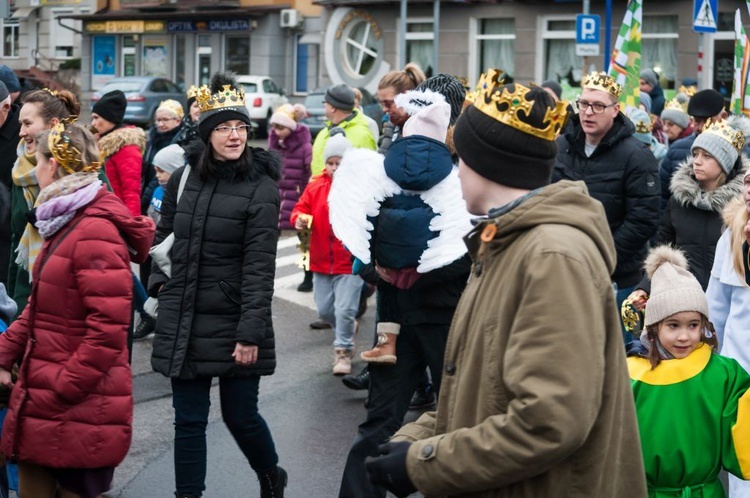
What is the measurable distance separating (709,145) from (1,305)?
4087 mm

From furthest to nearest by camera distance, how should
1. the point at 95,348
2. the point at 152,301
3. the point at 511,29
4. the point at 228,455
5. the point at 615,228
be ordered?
1. the point at 511,29
2. the point at 615,228
3. the point at 228,455
4. the point at 152,301
5. the point at 95,348

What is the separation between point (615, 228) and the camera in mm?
7344

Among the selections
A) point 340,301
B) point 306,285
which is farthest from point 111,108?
point 306,285

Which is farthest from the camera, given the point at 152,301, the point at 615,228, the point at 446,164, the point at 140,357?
the point at 140,357

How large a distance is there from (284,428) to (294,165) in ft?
21.3

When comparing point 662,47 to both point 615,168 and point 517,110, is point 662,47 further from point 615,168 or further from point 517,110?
point 517,110

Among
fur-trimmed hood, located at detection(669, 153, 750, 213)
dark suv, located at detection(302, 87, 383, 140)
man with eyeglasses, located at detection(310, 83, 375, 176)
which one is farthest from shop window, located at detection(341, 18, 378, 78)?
fur-trimmed hood, located at detection(669, 153, 750, 213)

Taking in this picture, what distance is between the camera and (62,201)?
4562 mm

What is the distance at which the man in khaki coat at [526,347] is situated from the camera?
2578 millimetres

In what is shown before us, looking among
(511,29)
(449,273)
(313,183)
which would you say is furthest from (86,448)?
(511,29)

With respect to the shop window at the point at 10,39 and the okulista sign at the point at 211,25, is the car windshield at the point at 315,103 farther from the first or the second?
the shop window at the point at 10,39

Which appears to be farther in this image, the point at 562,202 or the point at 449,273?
the point at 449,273

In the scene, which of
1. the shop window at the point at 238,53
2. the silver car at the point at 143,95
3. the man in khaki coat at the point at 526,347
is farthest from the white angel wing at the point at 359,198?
the shop window at the point at 238,53

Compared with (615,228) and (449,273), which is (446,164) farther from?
(615,228)
